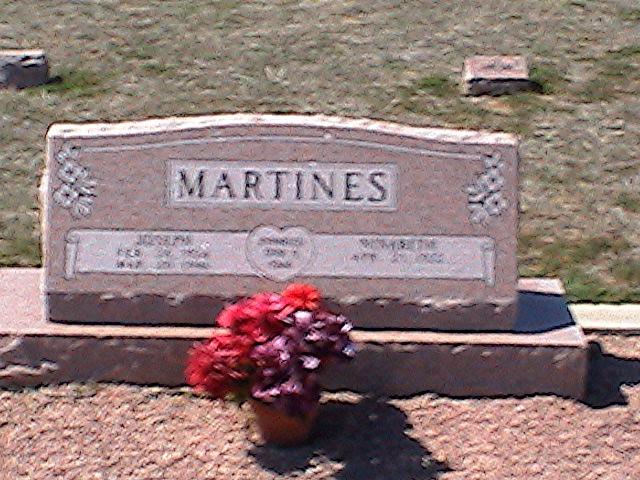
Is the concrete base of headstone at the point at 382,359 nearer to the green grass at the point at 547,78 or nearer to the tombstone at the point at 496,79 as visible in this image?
the tombstone at the point at 496,79

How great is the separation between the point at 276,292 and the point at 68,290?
0.91 meters

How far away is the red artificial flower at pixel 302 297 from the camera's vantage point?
21.1 ft

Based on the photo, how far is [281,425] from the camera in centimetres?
641

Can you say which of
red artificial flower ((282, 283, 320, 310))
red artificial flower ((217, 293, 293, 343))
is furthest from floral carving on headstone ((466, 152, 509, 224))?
red artificial flower ((217, 293, 293, 343))

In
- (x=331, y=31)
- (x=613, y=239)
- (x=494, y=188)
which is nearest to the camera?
(x=494, y=188)

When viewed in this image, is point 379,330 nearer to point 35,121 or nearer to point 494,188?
point 494,188

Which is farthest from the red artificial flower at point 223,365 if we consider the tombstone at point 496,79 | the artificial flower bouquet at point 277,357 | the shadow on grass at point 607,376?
the tombstone at point 496,79

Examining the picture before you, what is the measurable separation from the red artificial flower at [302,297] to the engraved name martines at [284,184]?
19.5 inches

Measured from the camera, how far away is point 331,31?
12.6 meters

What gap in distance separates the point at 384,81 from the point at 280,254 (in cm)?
488

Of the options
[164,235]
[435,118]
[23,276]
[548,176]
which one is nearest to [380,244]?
[164,235]

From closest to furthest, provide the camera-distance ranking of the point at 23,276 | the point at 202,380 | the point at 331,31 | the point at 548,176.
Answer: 1. the point at 202,380
2. the point at 23,276
3. the point at 548,176
4. the point at 331,31

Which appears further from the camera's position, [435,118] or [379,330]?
[435,118]

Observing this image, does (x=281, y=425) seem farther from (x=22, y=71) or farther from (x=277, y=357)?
(x=22, y=71)
